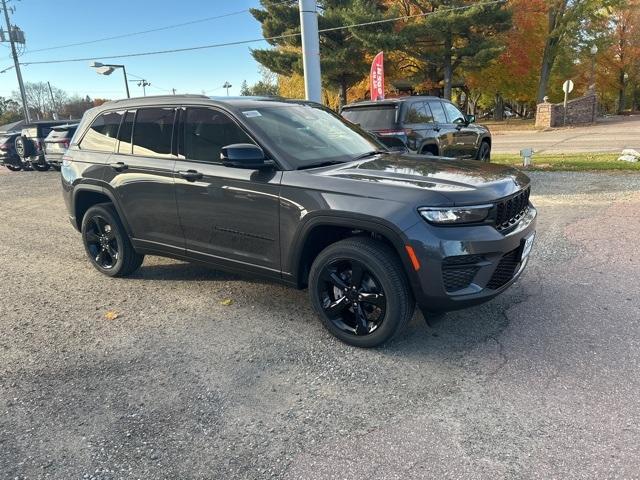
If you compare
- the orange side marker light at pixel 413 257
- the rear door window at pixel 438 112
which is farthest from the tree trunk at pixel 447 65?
the orange side marker light at pixel 413 257

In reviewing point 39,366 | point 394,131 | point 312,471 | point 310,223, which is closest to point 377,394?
point 312,471

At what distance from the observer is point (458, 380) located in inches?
123

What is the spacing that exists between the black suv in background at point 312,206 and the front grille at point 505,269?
0.05 ft

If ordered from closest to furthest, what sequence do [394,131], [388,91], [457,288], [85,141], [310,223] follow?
[457,288] < [310,223] < [85,141] < [394,131] < [388,91]

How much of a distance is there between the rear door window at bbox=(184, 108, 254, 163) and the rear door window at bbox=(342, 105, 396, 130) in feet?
17.2

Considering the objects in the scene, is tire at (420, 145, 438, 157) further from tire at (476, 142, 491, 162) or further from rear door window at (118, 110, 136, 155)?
rear door window at (118, 110, 136, 155)

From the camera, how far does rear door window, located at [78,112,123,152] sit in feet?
16.3

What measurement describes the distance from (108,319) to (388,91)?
3887 cm

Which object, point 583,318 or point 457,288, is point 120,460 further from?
point 583,318

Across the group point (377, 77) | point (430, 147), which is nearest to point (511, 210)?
point (430, 147)

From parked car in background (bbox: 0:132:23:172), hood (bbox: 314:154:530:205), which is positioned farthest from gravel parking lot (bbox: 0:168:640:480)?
parked car in background (bbox: 0:132:23:172)

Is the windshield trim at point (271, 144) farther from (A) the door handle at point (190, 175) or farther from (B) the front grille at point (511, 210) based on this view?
(B) the front grille at point (511, 210)

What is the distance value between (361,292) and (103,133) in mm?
3295

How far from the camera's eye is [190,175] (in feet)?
13.7
